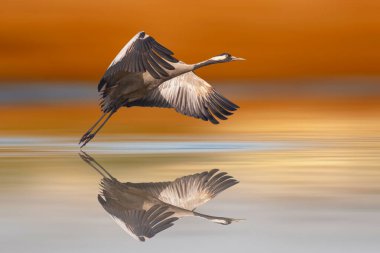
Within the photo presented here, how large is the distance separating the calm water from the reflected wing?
0.32ft

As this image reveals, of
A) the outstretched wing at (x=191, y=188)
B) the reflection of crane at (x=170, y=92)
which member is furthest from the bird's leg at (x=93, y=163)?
the reflection of crane at (x=170, y=92)

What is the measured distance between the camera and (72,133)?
23922 mm

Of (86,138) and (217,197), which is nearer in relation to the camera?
(217,197)

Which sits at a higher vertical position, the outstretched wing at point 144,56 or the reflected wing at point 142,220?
the outstretched wing at point 144,56

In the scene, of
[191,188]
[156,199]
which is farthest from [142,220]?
[191,188]

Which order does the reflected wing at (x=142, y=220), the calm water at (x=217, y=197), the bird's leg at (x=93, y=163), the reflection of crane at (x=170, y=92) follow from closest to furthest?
the calm water at (x=217, y=197)
the reflected wing at (x=142, y=220)
the bird's leg at (x=93, y=163)
the reflection of crane at (x=170, y=92)

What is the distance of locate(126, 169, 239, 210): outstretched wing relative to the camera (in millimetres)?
10633

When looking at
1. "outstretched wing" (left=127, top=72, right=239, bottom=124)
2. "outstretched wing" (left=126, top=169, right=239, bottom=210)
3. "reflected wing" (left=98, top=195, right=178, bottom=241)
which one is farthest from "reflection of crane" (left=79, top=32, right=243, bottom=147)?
"reflected wing" (left=98, top=195, right=178, bottom=241)

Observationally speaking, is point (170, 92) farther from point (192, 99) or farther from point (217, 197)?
point (217, 197)

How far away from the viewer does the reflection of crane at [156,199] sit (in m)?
8.97

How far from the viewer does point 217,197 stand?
1110 centimetres

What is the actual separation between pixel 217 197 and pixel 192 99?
826cm

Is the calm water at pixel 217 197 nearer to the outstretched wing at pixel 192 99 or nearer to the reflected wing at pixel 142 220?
the reflected wing at pixel 142 220

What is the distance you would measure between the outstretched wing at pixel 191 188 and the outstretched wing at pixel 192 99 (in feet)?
18.3
